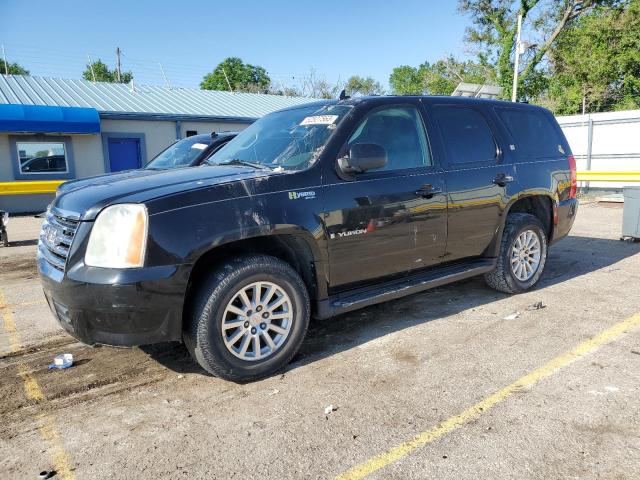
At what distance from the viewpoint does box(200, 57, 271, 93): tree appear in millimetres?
66250

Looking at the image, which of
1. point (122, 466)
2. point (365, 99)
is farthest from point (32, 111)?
point (122, 466)

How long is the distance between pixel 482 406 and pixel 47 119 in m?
16.3

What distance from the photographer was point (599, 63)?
1075 inches

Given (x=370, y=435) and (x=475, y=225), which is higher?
(x=475, y=225)

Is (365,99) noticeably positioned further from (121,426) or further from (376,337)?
(121,426)

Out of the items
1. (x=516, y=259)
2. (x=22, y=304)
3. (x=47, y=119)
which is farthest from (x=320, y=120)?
(x=47, y=119)

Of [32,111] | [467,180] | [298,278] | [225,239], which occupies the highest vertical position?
[32,111]

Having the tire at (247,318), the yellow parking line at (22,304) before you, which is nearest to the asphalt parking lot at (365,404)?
the tire at (247,318)

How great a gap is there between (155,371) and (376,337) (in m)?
1.79

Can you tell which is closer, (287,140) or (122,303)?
(122,303)

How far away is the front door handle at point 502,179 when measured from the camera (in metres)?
4.76

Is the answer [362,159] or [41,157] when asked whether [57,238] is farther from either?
[41,157]

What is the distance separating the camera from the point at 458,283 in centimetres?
580

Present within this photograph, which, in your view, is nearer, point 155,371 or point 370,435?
point 370,435
